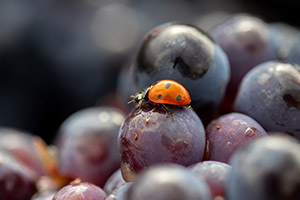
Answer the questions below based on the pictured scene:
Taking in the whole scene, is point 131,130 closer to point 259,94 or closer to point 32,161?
point 259,94

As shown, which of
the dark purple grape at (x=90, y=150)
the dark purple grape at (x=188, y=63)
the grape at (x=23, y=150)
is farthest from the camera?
the grape at (x=23, y=150)

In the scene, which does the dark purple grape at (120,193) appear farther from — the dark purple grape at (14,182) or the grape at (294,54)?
the grape at (294,54)

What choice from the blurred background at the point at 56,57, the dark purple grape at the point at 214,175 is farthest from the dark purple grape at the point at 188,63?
the blurred background at the point at 56,57

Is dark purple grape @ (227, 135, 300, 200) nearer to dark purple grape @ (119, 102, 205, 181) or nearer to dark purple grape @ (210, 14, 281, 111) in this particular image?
dark purple grape @ (119, 102, 205, 181)

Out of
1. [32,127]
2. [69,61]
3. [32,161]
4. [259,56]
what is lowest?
[32,127]

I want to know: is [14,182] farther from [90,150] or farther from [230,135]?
[230,135]

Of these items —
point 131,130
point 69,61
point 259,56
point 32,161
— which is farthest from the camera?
point 69,61

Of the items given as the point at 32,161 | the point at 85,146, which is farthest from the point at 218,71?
the point at 32,161

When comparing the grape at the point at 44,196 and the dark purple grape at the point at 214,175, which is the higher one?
the dark purple grape at the point at 214,175

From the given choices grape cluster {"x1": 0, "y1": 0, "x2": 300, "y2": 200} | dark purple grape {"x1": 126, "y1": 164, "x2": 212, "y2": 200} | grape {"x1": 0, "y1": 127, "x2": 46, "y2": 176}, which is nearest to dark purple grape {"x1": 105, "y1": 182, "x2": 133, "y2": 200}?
grape cluster {"x1": 0, "y1": 0, "x2": 300, "y2": 200}
